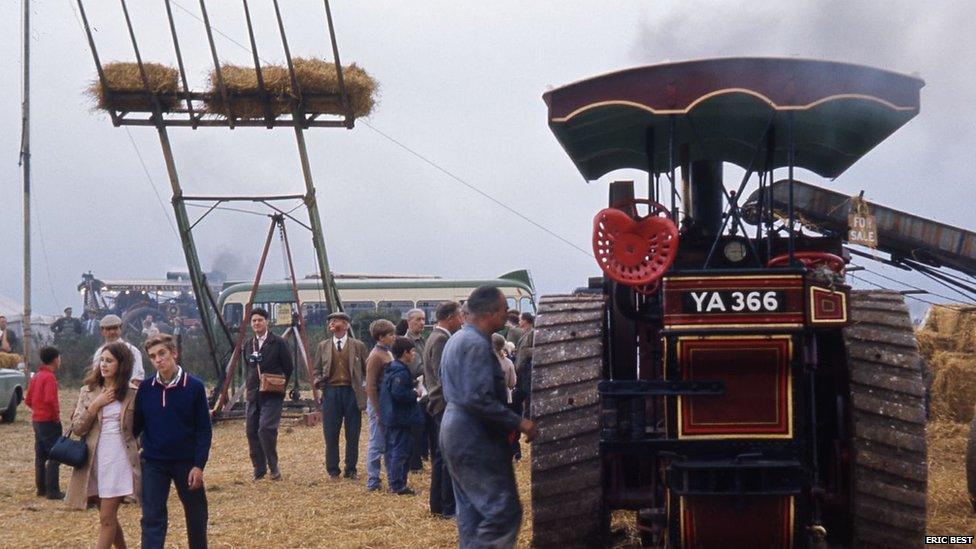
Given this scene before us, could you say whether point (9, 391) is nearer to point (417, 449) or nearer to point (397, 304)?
point (397, 304)

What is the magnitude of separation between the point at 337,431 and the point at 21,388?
33.1 ft

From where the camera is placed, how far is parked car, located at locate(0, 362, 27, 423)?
18.9 metres

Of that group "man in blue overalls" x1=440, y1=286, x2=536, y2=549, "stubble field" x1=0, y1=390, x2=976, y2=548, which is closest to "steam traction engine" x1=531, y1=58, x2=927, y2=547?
"man in blue overalls" x1=440, y1=286, x2=536, y2=549

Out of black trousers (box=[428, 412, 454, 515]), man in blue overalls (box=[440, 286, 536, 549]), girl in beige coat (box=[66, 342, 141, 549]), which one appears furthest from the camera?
black trousers (box=[428, 412, 454, 515])

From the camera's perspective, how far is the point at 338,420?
11.5m

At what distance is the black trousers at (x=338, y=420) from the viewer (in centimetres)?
1146

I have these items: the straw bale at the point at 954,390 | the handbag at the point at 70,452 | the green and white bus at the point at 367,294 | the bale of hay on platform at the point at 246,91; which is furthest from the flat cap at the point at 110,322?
the green and white bus at the point at 367,294

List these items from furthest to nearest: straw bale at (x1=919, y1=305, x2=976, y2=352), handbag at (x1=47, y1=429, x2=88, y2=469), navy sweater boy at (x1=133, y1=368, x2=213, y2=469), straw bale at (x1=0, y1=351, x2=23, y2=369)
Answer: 1. straw bale at (x1=0, y1=351, x2=23, y2=369)
2. straw bale at (x1=919, y1=305, x2=976, y2=352)
3. handbag at (x1=47, y1=429, x2=88, y2=469)
4. navy sweater boy at (x1=133, y1=368, x2=213, y2=469)

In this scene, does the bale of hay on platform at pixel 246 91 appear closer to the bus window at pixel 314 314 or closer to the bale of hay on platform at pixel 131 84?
the bale of hay on platform at pixel 131 84

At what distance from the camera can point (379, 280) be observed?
27.3 m

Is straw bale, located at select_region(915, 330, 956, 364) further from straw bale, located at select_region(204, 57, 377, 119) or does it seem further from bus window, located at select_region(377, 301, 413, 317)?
bus window, located at select_region(377, 301, 413, 317)

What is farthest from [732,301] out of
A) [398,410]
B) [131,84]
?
[131,84]

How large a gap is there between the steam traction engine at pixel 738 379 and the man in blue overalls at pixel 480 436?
0.42 metres

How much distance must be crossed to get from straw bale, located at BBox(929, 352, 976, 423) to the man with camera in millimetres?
6762
